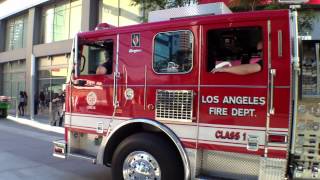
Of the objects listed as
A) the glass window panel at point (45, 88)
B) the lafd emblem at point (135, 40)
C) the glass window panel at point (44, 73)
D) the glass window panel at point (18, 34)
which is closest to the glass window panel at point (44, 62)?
the glass window panel at point (44, 73)

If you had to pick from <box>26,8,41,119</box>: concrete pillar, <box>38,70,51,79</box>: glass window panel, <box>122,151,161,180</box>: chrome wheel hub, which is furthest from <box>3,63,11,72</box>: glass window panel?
<box>122,151,161,180</box>: chrome wheel hub

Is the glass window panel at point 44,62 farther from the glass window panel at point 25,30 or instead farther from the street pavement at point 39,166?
the street pavement at point 39,166

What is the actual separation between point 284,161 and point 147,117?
1.97 m

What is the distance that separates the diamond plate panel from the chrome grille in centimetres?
57

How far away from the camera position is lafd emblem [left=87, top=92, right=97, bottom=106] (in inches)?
275

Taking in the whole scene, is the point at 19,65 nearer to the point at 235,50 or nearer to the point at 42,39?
the point at 42,39

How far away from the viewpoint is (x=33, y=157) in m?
10.3

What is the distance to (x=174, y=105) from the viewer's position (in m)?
6.03

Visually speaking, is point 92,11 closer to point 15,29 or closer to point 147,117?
point 15,29

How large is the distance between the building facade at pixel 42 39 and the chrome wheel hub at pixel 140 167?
15.5m

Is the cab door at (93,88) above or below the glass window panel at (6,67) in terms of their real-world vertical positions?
below

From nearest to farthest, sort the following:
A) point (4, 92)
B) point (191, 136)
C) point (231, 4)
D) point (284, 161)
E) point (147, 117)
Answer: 1. point (284, 161)
2. point (191, 136)
3. point (147, 117)
4. point (231, 4)
5. point (4, 92)

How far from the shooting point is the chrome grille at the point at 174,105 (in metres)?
5.91

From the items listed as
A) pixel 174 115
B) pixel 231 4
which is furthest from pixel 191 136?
pixel 231 4
